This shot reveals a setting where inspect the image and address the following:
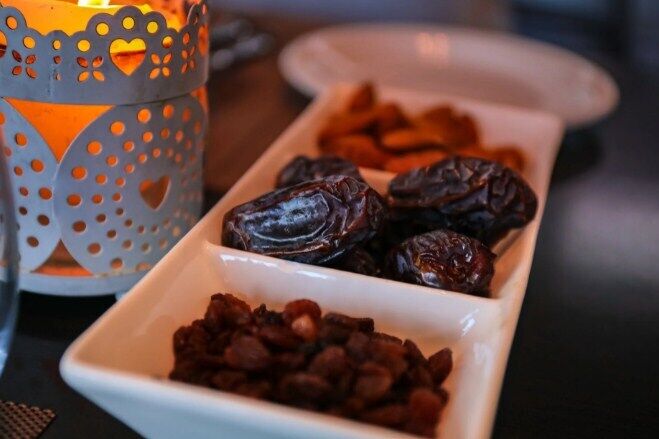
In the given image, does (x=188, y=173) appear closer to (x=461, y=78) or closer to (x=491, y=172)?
(x=491, y=172)

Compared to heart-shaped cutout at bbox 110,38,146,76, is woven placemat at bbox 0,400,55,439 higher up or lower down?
lower down

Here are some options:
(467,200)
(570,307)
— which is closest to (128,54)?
(467,200)

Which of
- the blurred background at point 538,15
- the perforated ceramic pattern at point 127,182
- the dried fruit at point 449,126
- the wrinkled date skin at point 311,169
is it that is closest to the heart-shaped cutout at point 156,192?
the perforated ceramic pattern at point 127,182

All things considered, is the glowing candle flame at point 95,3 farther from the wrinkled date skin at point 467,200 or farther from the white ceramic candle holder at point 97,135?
the wrinkled date skin at point 467,200

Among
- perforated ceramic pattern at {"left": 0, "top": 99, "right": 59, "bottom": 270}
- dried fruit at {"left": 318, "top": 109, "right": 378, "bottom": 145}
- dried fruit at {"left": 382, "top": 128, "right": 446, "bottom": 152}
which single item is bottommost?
dried fruit at {"left": 382, "top": 128, "right": 446, "bottom": 152}

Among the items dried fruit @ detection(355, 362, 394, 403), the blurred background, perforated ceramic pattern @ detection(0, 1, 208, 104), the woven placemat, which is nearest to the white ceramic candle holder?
perforated ceramic pattern @ detection(0, 1, 208, 104)

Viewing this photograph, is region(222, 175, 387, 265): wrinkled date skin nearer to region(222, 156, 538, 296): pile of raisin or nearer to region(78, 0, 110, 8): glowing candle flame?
region(222, 156, 538, 296): pile of raisin

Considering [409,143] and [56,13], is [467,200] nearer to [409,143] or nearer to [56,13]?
[409,143]

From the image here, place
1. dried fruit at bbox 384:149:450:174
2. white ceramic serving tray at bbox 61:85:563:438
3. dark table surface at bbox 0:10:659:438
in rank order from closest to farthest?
white ceramic serving tray at bbox 61:85:563:438 < dark table surface at bbox 0:10:659:438 < dried fruit at bbox 384:149:450:174
